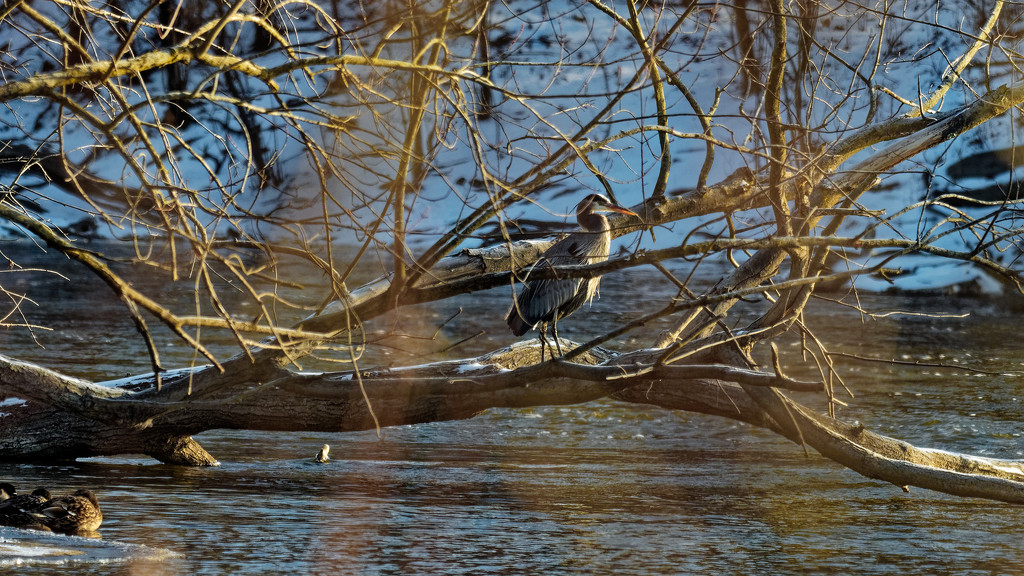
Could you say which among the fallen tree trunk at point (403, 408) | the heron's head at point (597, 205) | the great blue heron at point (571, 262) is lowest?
the fallen tree trunk at point (403, 408)

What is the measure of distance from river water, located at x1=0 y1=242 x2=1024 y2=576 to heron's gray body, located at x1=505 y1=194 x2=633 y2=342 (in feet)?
3.58

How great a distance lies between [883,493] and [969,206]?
649 inches

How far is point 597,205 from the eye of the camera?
273 inches

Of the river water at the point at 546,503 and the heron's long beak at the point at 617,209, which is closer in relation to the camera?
the river water at the point at 546,503

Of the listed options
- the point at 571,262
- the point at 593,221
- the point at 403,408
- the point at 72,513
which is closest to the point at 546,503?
the point at 403,408

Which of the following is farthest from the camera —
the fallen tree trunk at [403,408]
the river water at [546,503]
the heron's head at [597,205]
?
the heron's head at [597,205]

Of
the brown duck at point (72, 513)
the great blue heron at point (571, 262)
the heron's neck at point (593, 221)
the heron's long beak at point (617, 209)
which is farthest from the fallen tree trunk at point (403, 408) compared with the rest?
the heron's long beak at point (617, 209)

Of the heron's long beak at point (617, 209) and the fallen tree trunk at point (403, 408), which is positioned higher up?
the heron's long beak at point (617, 209)

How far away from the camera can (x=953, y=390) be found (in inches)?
459

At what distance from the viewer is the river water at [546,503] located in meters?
5.12

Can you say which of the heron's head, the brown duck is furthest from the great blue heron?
the brown duck

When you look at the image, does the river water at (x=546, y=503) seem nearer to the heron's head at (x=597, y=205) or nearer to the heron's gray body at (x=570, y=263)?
the heron's gray body at (x=570, y=263)

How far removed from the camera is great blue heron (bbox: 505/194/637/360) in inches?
262

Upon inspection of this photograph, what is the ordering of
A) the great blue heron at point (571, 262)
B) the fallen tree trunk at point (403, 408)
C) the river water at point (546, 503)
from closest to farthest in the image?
1. the river water at point (546, 503)
2. the fallen tree trunk at point (403, 408)
3. the great blue heron at point (571, 262)
